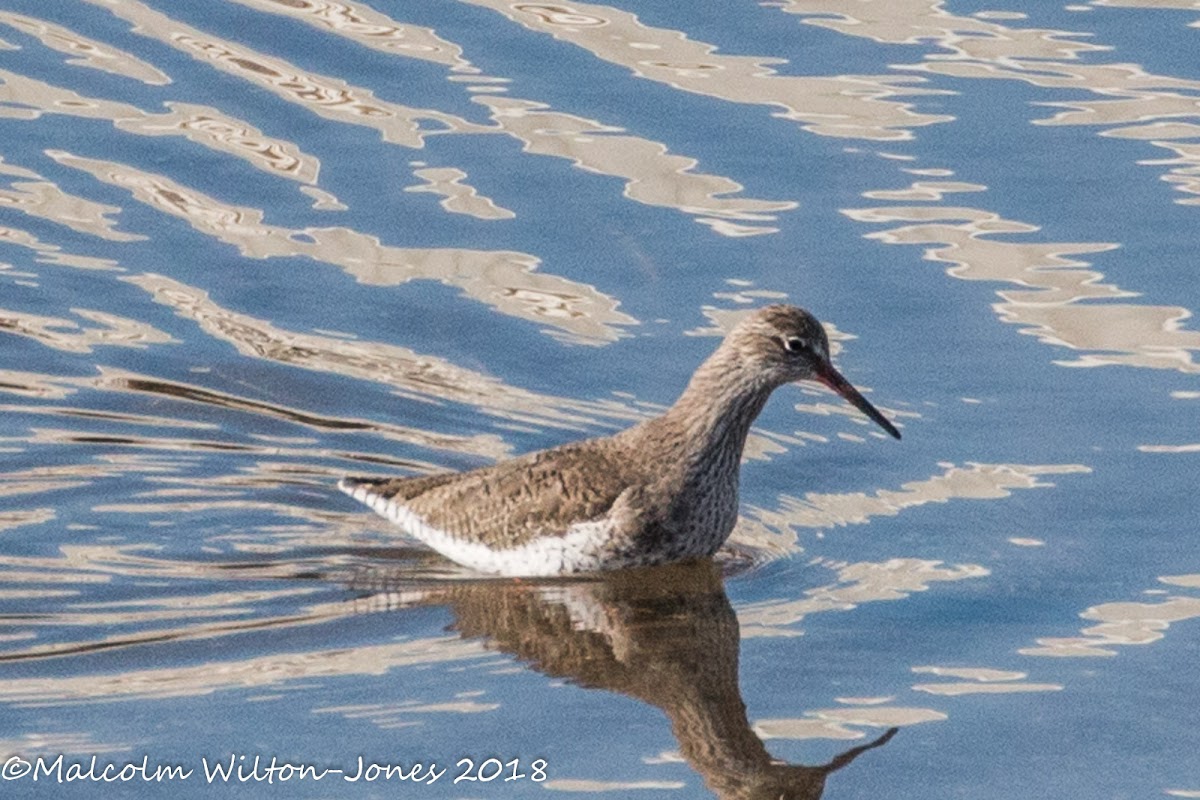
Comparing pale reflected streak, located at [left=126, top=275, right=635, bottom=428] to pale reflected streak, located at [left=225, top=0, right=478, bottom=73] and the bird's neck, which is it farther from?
pale reflected streak, located at [left=225, top=0, right=478, bottom=73]

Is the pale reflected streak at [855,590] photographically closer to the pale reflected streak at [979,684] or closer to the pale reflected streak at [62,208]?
the pale reflected streak at [979,684]

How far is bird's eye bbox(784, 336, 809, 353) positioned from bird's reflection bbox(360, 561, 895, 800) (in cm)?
112

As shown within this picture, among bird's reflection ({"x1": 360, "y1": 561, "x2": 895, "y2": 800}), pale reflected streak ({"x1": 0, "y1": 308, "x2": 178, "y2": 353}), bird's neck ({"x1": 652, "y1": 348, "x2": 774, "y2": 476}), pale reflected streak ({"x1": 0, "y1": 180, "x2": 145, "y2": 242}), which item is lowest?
bird's reflection ({"x1": 360, "y1": 561, "x2": 895, "y2": 800})

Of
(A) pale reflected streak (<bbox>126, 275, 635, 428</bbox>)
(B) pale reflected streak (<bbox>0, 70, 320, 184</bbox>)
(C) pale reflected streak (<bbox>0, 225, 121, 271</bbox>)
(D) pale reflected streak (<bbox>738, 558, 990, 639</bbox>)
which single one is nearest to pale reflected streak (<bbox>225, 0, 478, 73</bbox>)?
(B) pale reflected streak (<bbox>0, 70, 320, 184</bbox>)

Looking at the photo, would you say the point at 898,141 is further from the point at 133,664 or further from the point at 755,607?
the point at 133,664

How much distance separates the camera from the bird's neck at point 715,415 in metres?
11.5

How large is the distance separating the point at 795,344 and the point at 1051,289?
2.86 meters

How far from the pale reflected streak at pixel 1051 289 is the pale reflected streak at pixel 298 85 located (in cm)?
303

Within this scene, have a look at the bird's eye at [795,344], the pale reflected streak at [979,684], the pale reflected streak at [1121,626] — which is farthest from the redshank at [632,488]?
the pale reflected streak at [979,684]

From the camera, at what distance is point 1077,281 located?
13.8 metres

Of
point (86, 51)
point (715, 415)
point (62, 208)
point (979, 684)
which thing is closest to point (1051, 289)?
point (715, 415)

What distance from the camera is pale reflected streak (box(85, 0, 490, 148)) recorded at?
51.9 ft

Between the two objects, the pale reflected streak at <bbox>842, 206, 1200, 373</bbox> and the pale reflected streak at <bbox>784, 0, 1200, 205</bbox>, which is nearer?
the pale reflected streak at <bbox>842, 206, 1200, 373</bbox>

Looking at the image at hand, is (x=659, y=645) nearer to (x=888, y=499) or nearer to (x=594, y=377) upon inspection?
(x=888, y=499)
